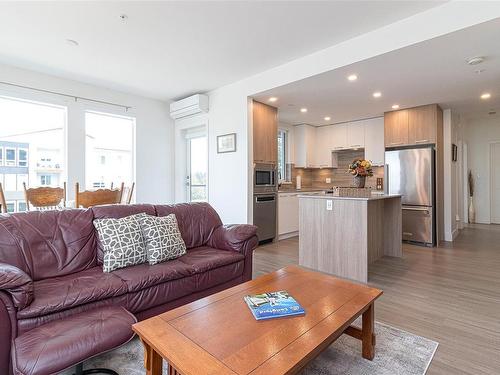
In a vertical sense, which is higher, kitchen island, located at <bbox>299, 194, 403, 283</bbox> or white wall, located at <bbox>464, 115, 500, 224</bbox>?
white wall, located at <bbox>464, 115, 500, 224</bbox>

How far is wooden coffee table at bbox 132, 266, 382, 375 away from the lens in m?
1.04

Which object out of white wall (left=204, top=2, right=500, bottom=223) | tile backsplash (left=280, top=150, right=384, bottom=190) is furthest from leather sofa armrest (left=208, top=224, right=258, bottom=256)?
tile backsplash (left=280, top=150, right=384, bottom=190)

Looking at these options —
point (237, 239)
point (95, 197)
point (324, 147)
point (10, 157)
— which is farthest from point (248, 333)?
point (324, 147)

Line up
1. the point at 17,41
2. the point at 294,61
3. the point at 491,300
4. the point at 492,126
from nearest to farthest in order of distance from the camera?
1. the point at 491,300
2. the point at 17,41
3. the point at 294,61
4. the point at 492,126

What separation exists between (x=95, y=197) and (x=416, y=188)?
497 cm

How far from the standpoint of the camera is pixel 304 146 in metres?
6.54

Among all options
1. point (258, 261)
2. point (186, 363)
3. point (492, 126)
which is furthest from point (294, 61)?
point (492, 126)

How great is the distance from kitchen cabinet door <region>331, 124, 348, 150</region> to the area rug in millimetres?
4994

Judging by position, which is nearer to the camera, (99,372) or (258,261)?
(99,372)

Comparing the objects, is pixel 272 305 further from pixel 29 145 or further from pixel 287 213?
pixel 29 145

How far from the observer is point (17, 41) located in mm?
3266

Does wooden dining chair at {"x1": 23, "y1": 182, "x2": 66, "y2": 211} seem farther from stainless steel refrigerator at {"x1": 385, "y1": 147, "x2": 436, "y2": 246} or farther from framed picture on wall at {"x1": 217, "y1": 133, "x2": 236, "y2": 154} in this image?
stainless steel refrigerator at {"x1": 385, "y1": 147, "x2": 436, "y2": 246}

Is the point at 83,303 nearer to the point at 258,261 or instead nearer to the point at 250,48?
the point at 258,261

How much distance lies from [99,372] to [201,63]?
144 inches
